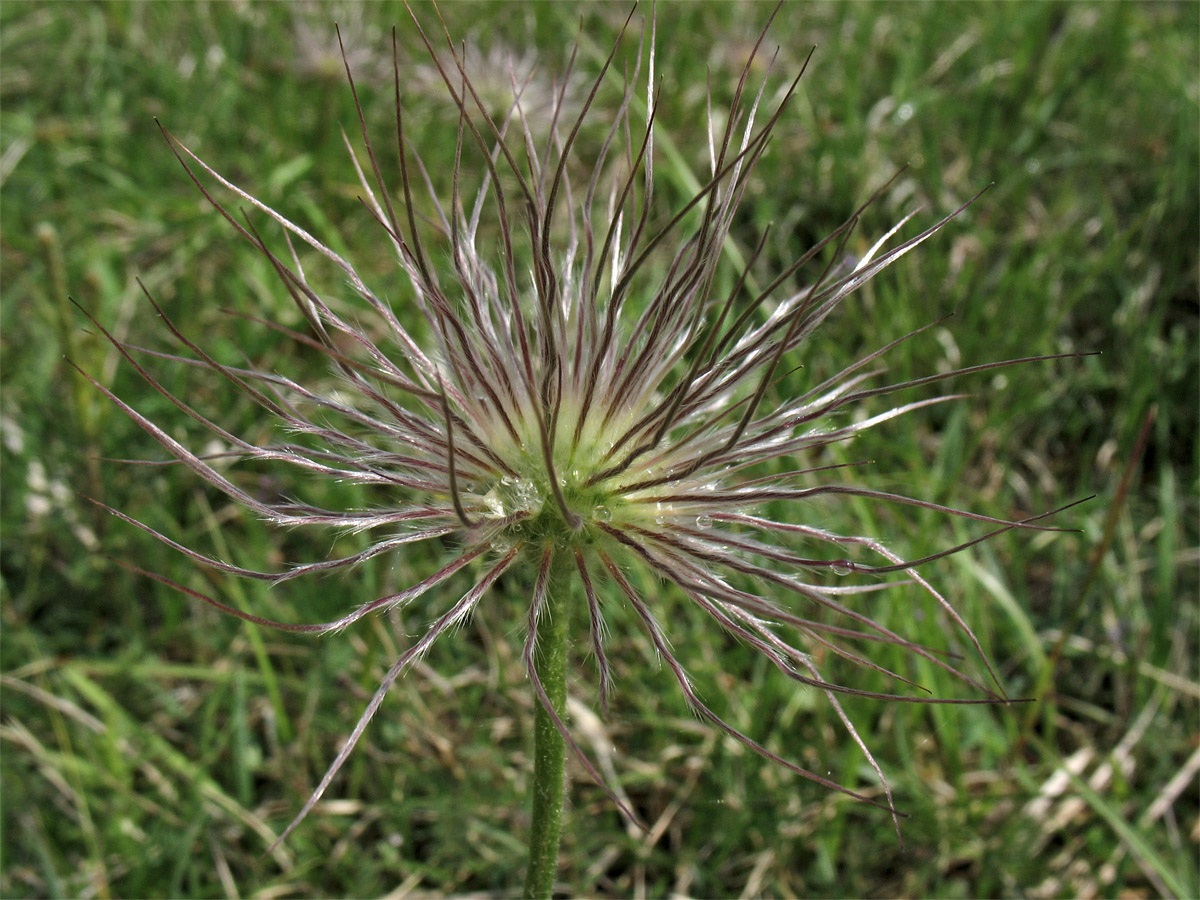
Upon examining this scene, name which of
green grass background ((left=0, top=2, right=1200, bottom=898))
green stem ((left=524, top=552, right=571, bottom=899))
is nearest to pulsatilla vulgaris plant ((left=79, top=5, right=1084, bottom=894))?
green stem ((left=524, top=552, right=571, bottom=899))

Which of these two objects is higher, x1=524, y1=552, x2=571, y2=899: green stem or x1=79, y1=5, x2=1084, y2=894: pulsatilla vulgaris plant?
x1=79, y1=5, x2=1084, y2=894: pulsatilla vulgaris plant

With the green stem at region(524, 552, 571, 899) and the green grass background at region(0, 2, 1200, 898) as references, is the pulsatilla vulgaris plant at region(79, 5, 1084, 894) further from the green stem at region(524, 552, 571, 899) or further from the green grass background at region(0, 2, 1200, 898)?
the green grass background at region(0, 2, 1200, 898)

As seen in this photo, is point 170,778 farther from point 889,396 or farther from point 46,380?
point 889,396

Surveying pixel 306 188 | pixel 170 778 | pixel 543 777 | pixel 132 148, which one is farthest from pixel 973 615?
pixel 132 148

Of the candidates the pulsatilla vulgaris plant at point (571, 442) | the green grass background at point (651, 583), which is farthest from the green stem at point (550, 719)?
the green grass background at point (651, 583)

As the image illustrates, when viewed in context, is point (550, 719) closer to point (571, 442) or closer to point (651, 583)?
point (571, 442)

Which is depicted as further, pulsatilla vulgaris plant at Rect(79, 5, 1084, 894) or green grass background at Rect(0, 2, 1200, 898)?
green grass background at Rect(0, 2, 1200, 898)

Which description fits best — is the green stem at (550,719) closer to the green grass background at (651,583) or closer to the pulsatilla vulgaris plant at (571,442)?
the pulsatilla vulgaris plant at (571,442)
